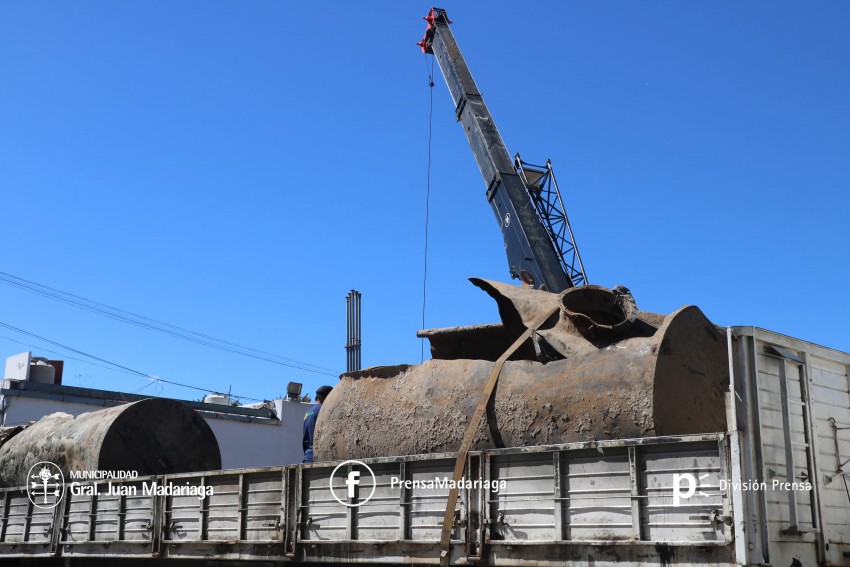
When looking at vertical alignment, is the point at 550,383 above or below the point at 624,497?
above

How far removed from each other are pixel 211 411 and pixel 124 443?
40.7 feet

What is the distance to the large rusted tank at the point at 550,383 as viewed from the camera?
6.11 m

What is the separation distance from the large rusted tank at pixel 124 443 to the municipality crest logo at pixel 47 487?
0.16m

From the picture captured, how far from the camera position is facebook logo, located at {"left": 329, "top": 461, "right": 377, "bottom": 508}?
21.6ft

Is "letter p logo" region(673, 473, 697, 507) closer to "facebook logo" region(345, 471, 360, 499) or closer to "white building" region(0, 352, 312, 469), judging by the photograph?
"facebook logo" region(345, 471, 360, 499)

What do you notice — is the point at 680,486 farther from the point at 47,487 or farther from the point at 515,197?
the point at 515,197

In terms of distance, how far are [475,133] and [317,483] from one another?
16247mm

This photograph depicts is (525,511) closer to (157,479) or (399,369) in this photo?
(399,369)

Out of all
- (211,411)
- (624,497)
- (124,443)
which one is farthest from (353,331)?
(624,497)

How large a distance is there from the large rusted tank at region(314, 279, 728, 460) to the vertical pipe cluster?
21694 millimetres

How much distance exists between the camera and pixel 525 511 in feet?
18.5

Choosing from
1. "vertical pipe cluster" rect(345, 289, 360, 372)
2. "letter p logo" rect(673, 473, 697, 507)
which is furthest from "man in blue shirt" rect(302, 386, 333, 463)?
"vertical pipe cluster" rect(345, 289, 360, 372)

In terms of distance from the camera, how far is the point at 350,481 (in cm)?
664

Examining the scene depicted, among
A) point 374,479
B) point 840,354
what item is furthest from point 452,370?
point 840,354
